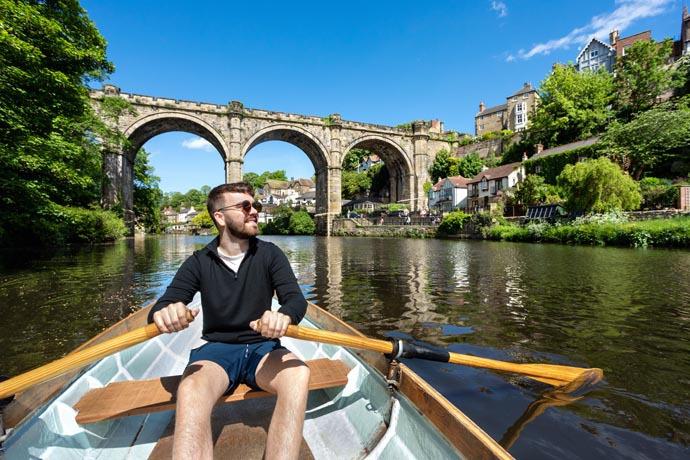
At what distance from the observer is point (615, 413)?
299 centimetres

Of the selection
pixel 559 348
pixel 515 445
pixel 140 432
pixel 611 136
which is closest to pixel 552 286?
pixel 559 348

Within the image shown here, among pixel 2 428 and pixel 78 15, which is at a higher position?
pixel 78 15

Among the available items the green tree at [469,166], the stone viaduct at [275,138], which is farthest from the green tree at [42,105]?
the green tree at [469,166]

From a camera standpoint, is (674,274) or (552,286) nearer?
(552,286)

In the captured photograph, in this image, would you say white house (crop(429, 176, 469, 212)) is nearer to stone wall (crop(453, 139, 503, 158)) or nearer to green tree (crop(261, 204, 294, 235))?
stone wall (crop(453, 139, 503, 158))

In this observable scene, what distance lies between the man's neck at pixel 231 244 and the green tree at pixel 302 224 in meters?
47.2

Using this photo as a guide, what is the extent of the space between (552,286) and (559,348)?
465cm

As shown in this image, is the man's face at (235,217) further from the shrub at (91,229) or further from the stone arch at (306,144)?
the stone arch at (306,144)

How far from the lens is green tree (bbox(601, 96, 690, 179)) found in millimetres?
26516

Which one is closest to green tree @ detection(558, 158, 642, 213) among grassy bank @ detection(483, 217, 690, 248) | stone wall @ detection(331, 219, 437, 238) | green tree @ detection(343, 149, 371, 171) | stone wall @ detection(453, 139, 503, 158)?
grassy bank @ detection(483, 217, 690, 248)

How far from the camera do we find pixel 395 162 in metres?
49.9

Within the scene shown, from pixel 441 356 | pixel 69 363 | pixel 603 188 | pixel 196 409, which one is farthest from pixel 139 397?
pixel 603 188

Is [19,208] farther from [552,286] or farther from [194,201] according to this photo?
[194,201]

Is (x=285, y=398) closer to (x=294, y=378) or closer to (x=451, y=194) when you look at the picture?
(x=294, y=378)
